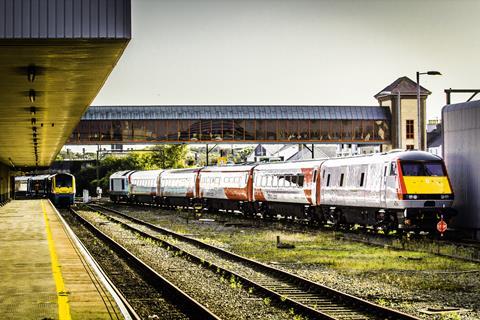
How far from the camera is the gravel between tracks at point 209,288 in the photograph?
1527cm

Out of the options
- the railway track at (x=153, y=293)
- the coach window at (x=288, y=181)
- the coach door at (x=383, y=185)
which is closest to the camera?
the railway track at (x=153, y=293)

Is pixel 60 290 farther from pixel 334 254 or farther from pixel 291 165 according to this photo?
pixel 291 165

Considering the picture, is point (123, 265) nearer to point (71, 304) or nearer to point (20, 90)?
point (20, 90)

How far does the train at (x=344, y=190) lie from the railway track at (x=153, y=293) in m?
8.47

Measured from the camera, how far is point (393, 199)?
91.3 feet

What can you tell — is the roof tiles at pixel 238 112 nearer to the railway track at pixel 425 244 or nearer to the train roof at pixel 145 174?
the train roof at pixel 145 174

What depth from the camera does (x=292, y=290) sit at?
17.6m

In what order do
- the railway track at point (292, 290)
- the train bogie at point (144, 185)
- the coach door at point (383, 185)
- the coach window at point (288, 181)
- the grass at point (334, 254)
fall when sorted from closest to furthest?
the railway track at point (292, 290) → the grass at point (334, 254) → the coach door at point (383, 185) → the coach window at point (288, 181) → the train bogie at point (144, 185)

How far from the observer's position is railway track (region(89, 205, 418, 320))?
14.7 meters

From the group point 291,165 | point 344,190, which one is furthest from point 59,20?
point 291,165

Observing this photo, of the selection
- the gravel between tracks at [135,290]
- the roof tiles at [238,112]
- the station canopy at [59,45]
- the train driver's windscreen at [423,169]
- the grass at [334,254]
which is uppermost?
the roof tiles at [238,112]

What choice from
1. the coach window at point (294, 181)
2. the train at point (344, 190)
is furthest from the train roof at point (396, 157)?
the coach window at point (294, 181)

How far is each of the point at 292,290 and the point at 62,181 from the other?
2298 inches

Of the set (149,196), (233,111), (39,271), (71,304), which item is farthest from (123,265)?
(233,111)
